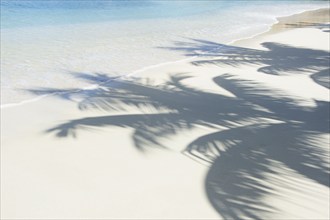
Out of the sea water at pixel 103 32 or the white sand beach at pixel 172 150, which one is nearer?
the white sand beach at pixel 172 150

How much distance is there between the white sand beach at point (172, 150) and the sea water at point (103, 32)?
3.74 feet

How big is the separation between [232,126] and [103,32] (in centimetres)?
1082

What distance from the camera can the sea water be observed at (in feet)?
32.4

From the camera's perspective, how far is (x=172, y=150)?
527cm

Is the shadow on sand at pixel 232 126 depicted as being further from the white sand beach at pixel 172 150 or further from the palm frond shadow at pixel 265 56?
the palm frond shadow at pixel 265 56

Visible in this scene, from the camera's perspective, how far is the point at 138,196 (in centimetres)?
424

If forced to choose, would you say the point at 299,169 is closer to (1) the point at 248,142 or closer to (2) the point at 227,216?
(1) the point at 248,142

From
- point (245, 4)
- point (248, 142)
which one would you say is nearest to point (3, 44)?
point (248, 142)

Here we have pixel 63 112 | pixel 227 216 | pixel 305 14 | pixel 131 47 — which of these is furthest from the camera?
pixel 305 14

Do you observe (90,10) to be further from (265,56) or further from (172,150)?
(172,150)

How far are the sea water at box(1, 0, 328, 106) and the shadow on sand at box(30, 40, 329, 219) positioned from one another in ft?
2.83

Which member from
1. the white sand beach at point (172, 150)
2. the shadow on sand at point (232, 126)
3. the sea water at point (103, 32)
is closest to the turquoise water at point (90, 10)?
the sea water at point (103, 32)

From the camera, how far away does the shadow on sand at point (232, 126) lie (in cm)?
438

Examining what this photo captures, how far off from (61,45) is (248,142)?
29.2ft
